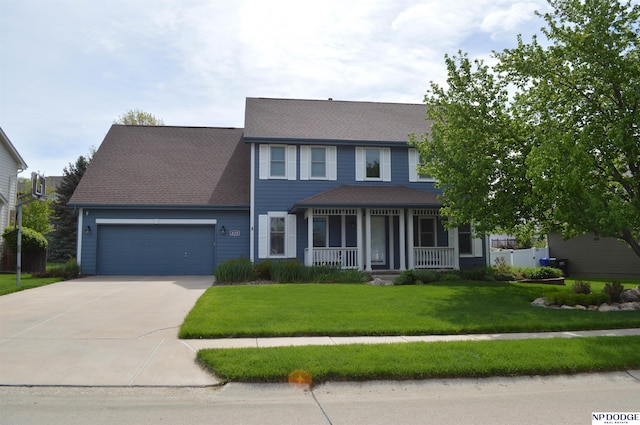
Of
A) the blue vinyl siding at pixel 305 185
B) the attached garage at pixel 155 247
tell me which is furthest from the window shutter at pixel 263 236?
the attached garage at pixel 155 247

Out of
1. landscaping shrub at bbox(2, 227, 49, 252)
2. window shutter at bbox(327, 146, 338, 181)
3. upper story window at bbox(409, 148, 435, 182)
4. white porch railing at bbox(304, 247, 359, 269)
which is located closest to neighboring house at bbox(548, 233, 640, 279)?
upper story window at bbox(409, 148, 435, 182)

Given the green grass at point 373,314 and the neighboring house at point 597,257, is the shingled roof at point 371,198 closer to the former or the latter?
the green grass at point 373,314

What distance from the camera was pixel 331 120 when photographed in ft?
72.8

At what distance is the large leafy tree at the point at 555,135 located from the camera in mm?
10883

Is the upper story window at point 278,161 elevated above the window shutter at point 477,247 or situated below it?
above

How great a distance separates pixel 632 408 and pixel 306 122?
17957 millimetres

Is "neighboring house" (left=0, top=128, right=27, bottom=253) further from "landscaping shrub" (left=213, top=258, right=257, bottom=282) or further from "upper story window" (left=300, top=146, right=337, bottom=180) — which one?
"upper story window" (left=300, top=146, right=337, bottom=180)

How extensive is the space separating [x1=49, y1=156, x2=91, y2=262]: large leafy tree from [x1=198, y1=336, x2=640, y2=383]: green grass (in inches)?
1138

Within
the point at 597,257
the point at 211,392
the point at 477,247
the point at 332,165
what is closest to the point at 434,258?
the point at 477,247

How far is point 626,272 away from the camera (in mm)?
22000

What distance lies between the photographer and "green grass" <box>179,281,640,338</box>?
8.75 meters

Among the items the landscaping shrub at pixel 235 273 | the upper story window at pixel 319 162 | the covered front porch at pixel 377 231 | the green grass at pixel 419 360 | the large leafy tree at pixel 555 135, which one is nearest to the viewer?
the green grass at pixel 419 360

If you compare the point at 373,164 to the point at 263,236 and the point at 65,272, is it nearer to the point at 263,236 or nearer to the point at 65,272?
the point at 263,236

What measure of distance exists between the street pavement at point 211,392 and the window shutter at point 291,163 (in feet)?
40.6
